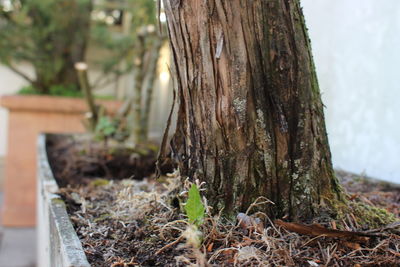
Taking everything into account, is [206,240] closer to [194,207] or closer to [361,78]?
[194,207]

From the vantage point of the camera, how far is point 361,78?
200 cm

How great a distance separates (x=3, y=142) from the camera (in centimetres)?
560

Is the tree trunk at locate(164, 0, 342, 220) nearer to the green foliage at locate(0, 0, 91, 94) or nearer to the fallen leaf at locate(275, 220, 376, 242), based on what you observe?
the fallen leaf at locate(275, 220, 376, 242)

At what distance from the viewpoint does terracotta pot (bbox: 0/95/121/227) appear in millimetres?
3984

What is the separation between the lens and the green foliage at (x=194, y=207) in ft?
2.93

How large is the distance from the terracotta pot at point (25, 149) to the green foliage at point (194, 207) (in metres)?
3.16

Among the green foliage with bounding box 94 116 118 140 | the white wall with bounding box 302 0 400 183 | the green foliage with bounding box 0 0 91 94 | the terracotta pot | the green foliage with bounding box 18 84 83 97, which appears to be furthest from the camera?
the green foliage with bounding box 18 84 83 97

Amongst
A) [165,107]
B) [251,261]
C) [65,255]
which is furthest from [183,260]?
[165,107]

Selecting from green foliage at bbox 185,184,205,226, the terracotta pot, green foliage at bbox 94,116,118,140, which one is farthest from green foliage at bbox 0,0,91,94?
green foliage at bbox 185,184,205,226

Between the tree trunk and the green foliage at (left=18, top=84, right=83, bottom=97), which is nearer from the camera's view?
the tree trunk

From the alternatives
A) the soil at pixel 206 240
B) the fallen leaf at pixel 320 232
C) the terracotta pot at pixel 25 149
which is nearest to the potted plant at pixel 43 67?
the terracotta pot at pixel 25 149

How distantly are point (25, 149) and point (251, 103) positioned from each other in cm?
345

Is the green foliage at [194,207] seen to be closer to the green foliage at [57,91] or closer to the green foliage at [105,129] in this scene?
the green foliage at [105,129]

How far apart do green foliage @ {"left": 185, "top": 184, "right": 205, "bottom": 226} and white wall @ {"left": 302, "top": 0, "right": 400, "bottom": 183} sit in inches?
46.5
